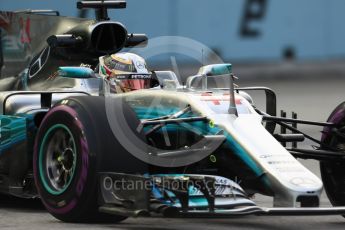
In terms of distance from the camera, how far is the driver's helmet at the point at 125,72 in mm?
9047

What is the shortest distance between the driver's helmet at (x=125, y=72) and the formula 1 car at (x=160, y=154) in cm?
11

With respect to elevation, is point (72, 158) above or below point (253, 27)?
below

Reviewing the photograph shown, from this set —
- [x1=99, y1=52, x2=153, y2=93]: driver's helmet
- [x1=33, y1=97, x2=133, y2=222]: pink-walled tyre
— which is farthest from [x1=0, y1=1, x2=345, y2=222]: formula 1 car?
[x1=99, y1=52, x2=153, y2=93]: driver's helmet

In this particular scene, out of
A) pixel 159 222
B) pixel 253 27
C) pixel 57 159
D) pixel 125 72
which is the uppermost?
pixel 253 27

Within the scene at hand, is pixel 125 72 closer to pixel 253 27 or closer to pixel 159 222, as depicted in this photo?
pixel 159 222

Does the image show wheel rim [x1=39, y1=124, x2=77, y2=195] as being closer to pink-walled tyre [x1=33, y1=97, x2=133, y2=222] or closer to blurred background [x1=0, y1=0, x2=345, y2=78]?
pink-walled tyre [x1=33, y1=97, x2=133, y2=222]

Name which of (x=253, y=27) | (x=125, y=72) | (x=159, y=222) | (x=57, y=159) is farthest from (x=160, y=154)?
(x=253, y=27)

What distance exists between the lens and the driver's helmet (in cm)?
905

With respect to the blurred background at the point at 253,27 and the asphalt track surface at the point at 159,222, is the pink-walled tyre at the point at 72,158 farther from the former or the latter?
the blurred background at the point at 253,27

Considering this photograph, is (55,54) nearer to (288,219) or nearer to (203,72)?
(203,72)

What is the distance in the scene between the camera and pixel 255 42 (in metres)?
23.4

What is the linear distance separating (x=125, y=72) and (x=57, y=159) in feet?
4.33

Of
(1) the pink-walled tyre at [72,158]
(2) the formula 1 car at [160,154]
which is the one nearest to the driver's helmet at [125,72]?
(2) the formula 1 car at [160,154]

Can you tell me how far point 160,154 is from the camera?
7.87m
